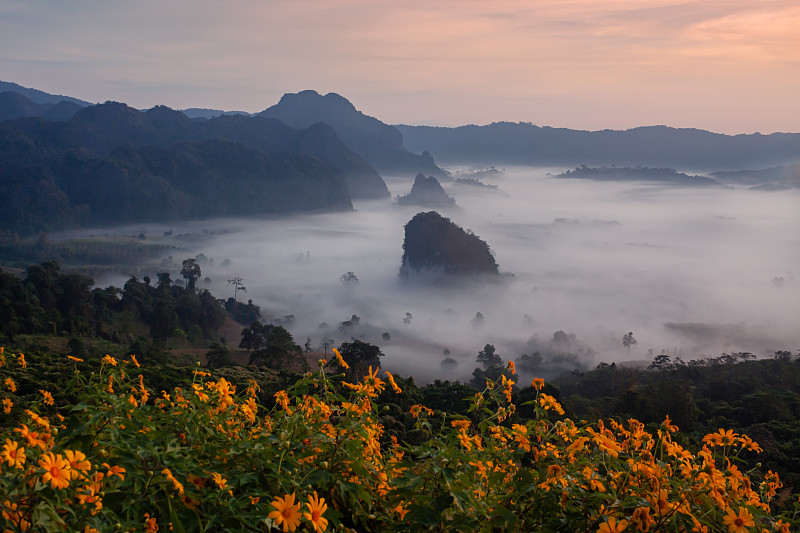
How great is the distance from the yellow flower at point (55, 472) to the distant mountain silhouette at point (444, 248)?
431 ft

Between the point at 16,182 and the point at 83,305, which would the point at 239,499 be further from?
the point at 16,182

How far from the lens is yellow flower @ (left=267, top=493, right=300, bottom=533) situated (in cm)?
222

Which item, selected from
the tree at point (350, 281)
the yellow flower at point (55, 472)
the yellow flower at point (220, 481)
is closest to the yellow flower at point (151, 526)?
the yellow flower at point (220, 481)

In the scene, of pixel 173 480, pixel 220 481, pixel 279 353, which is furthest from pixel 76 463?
pixel 279 353

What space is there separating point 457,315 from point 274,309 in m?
39.3

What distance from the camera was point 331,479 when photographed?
9.65ft

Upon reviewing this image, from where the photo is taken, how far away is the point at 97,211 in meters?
199

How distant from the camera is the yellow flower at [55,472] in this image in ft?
6.90

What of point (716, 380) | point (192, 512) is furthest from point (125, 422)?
point (716, 380)

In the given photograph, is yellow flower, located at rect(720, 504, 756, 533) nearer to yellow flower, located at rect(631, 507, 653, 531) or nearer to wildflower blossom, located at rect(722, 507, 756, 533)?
wildflower blossom, located at rect(722, 507, 756, 533)

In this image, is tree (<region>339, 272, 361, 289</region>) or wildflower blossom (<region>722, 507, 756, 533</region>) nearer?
wildflower blossom (<region>722, 507, 756, 533</region>)

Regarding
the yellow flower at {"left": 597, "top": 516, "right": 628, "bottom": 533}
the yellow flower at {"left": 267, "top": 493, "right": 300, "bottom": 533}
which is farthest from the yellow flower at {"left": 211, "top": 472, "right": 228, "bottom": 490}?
the yellow flower at {"left": 597, "top": 516, "right": 628, "bottom": 533}

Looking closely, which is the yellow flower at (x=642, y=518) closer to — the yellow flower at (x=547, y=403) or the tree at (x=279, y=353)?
the yellow flower at (x=547, y=403)

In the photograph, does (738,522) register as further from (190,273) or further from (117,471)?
(190,273)
